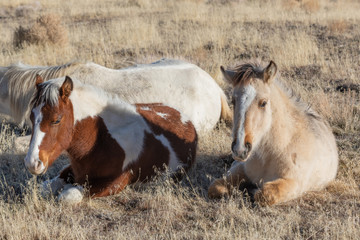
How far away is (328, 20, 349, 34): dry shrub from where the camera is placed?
42.9ft

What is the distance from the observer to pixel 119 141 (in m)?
4.54

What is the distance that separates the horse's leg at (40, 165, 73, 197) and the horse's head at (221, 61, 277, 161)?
1.82 metres

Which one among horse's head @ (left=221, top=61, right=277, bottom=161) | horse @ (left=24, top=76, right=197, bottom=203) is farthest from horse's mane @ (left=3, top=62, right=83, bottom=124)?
horse's head @ (left=221, top=61, right=277, bottom=161)

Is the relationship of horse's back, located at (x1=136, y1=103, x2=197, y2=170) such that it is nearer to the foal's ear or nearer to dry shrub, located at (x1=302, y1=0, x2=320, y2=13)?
the foal's ear

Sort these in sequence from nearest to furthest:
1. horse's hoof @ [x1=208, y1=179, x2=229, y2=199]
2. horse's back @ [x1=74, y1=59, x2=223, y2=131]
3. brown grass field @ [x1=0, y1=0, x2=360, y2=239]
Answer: brown grass field @ [x1=0, y1=0, x2=360, y2=239] < horse's hoof @ [x1=208, y1=179, x2=229, y2=199] < horse's back @ [x1=74, y1=59, x2=223, y2=131]

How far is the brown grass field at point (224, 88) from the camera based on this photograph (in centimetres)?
390

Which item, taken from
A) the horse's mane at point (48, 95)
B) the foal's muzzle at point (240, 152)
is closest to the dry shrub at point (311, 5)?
the foal's muzzle at point (240, 152)

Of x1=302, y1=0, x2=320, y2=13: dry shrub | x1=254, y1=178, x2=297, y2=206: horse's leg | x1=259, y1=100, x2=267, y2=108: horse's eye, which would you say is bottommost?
x1=302, y1=0, x2=320, y2=13: dry shrub

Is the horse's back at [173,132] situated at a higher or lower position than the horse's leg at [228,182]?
higher

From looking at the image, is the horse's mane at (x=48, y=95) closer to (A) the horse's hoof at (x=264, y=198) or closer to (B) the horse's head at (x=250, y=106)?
(B) the horse's head at (x=250, y=106)

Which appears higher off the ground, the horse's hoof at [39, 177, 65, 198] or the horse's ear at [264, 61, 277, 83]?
the horse's ear at [264, 61, 277, 83]

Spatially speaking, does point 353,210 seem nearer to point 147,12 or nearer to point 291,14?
point 291,14

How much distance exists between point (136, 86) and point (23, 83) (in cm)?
150

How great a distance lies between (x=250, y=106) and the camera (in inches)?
154
